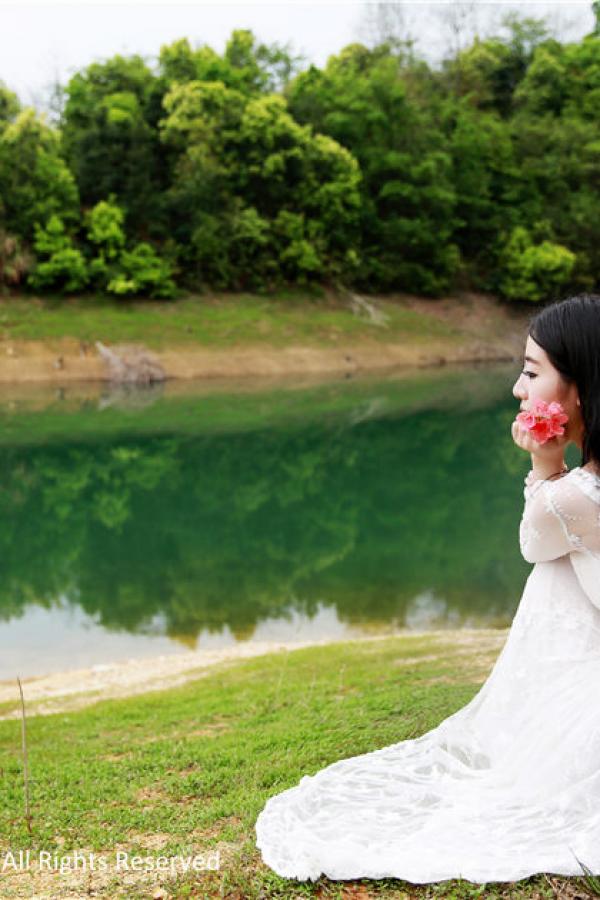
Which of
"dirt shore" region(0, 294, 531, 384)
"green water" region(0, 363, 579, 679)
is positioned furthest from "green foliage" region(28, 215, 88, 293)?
"green water" region(0, 363, 579, 679)

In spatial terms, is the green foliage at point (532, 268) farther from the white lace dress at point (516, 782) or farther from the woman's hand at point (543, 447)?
the woman's hand at point (543, 447)

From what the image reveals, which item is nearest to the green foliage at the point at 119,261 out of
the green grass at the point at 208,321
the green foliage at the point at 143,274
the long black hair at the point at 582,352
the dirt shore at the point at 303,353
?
the green foliage at the point at 143,274

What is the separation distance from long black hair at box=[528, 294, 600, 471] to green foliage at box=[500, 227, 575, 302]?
149ft

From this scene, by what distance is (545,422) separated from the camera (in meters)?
3.08

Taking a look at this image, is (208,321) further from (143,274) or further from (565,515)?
(565,515)

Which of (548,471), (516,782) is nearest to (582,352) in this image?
(548,471)

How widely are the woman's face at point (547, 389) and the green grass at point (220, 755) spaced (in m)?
1.56

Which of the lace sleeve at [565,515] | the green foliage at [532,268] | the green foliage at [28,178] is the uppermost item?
the green foliage at [28,178]

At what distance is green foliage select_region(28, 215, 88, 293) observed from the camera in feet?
126

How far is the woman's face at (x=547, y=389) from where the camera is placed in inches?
127

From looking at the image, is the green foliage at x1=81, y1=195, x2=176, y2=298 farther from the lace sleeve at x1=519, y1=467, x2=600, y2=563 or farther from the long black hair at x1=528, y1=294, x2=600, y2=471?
the lace sleeve at x1=519, y1=467, x2=600, y2=563

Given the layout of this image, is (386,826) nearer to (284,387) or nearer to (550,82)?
(284,387)

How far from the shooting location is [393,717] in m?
5.63

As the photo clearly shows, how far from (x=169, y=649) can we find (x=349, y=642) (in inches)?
96.4
